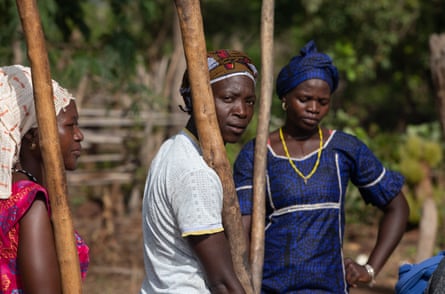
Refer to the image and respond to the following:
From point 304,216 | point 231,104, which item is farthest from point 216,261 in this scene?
point 304,216

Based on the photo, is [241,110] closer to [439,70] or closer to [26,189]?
[26,189]

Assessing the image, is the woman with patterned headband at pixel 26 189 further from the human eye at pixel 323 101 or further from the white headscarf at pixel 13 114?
the human eye at pixel 323 101

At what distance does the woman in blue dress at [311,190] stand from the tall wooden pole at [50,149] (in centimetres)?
89

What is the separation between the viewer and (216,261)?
1.85 meters

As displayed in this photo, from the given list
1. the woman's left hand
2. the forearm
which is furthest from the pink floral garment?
the forearm

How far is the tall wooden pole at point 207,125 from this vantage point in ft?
6.52

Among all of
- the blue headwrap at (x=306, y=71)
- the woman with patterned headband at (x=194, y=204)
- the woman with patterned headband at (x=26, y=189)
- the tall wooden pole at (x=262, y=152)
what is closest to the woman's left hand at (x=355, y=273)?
the tall wooden pole at (x=262, y=152)

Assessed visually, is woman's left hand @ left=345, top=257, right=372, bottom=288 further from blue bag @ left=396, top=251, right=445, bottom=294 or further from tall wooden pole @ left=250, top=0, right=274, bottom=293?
tall wooden pole @ left=250, top=0, right=274, bottom=293

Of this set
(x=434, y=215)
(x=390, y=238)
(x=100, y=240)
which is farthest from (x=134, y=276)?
(x=390, y=238)

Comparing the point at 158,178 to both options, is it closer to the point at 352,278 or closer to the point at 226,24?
the point at 352,278

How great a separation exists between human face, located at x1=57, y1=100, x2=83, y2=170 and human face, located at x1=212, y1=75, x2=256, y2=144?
436 mm

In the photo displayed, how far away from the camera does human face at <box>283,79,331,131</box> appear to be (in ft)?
8.91

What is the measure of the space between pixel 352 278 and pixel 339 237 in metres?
0.17

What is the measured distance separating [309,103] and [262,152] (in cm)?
36
